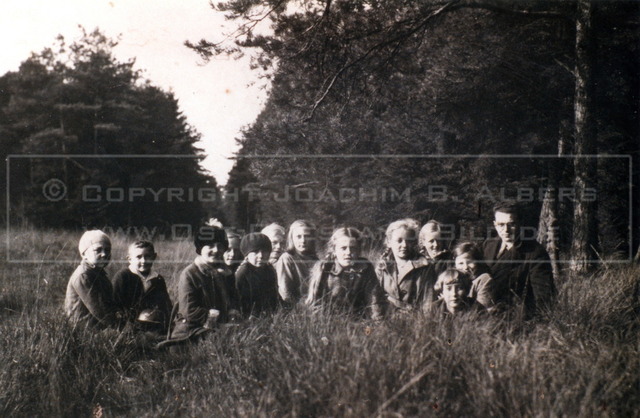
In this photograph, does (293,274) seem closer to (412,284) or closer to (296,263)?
(296,263)

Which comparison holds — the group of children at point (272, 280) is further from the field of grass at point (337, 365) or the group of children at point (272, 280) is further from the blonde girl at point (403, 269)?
the field of grass at point (337, 365)

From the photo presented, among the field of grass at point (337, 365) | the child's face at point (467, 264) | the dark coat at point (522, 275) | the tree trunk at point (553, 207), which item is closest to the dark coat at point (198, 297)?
the field of grass at point (337, 365)

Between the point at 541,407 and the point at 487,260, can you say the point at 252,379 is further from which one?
the point at 487,260

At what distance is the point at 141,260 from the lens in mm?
4723

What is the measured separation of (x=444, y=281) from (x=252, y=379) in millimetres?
1997

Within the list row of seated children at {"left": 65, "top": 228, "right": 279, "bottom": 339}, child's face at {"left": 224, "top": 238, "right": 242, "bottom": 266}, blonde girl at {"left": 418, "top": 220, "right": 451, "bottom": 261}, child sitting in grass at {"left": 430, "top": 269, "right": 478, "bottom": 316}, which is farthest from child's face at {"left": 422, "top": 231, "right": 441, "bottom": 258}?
child's face at {"left": 224, "top": 238, "right": 242, "bottom": 266}

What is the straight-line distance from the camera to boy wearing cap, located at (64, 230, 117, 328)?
447cm

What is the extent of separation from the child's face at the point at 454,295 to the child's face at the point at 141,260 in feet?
8.72

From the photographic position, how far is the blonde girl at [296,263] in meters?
4.79

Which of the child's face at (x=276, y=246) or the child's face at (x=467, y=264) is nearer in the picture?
the child's face at (x=467, y=264)

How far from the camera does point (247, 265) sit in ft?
15.7

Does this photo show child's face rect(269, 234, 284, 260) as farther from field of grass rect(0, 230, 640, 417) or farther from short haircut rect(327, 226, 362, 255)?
field of grass rect(0, 230, 640, 417)

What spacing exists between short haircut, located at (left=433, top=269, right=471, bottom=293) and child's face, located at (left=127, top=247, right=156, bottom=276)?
258 centimetres

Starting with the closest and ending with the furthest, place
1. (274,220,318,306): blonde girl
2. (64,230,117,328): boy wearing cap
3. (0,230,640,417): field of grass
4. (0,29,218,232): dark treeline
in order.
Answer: (0,230,640,417): field of grass → (64,230,117,328): boy wearing cap → (274,220,318,306): blonde girl → (0,29,218,232): dark treeline
